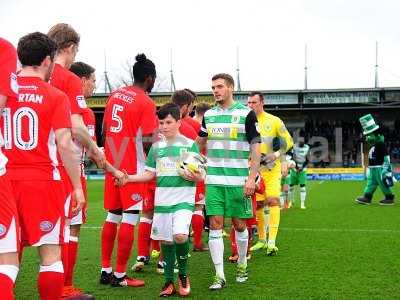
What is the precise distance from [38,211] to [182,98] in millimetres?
3687

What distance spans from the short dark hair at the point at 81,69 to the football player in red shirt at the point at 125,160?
0.36m

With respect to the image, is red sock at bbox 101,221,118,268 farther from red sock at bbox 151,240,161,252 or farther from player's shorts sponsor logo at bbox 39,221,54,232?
player's shorts sponsor logo at bbox 39,221,54,232

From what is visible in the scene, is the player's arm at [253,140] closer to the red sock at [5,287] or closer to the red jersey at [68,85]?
the red jersey at [68,85]

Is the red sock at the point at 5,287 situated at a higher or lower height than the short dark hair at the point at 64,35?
lower

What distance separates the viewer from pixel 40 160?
362 centimetres

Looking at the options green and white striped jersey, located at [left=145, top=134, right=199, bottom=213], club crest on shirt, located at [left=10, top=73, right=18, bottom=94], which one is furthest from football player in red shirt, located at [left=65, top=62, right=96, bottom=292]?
club crest on shirt, located at [left=10, top=73, right=18, bottom=94]

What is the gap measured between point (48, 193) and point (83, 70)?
2443 millimetres

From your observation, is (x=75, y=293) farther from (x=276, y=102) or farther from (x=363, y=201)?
(x=276, y=102)

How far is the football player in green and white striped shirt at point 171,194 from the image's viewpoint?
5.21 m

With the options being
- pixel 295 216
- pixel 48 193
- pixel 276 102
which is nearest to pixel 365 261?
pixel 48 193

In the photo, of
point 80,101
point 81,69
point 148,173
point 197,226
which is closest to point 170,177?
A: point 148,173

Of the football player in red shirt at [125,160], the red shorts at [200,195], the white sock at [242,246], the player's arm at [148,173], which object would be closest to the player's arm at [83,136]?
the player's arm at [148,173]

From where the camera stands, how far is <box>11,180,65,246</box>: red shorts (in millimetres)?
3488

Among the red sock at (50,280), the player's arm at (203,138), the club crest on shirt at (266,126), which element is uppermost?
the club crest on shirt at (266,126)
